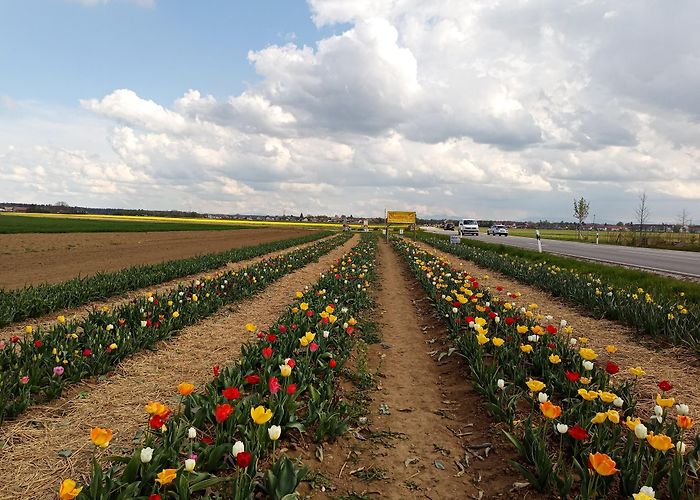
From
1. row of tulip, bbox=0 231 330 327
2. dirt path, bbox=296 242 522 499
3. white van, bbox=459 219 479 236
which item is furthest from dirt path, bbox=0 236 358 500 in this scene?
white van, bbox=459 219 479 236

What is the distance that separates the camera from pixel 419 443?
3955mm

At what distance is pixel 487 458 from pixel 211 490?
2.37m

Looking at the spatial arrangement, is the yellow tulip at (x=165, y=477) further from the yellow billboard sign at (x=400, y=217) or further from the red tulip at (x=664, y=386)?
the yellow billboard sign at (x=400, y=217)

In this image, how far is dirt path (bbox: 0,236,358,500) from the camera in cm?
326

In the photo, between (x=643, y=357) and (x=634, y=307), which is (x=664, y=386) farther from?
(x=634, y=307)

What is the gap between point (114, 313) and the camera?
277 inches

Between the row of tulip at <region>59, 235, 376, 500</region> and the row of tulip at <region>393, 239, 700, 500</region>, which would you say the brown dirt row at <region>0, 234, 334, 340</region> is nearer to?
the row of tulip at <region>59, 235, 376, 500</region>

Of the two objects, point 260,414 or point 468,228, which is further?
point 468,228

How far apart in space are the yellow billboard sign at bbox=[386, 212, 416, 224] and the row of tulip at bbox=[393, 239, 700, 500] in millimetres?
39403

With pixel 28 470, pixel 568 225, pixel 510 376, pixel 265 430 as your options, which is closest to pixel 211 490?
pixel 265 430

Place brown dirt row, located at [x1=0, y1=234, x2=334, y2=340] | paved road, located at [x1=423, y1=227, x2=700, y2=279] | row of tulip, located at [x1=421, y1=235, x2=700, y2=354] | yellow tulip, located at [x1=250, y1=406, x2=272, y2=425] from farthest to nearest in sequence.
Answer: paved road, located at [x1=423, y1=227, x2=700, y2=279], brown dirt row, located at [x1=0, y1=234, x2=334, y2=340], row of tulip, located at [x1=421, y1=235, x2=700, y2=354], yellow tulip, located at [x1=250, y1=406, x2=272, y2=425]

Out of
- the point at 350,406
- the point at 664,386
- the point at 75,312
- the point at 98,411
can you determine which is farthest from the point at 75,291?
the point at 664,386

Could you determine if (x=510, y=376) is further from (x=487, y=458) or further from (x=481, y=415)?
(x=487, y=458)

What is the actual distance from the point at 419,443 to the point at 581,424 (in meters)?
1.44
